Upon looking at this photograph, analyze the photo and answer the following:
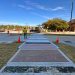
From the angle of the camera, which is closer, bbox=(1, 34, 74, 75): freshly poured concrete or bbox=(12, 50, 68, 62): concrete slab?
bbox=(1, 34, 74, 75): freshly poured concrete

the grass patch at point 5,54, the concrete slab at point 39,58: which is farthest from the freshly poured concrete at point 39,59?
the grass patch at point 5,54

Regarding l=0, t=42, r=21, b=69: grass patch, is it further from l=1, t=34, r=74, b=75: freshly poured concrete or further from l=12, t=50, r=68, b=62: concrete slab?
l=12, t=50, r=68, b=62: concrete slab

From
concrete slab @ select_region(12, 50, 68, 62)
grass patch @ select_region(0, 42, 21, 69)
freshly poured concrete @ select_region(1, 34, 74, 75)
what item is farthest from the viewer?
concrete slab @ select_region(12, 50, 68, 62)

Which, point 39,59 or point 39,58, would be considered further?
point 39,58

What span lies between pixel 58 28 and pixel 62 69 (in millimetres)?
88115

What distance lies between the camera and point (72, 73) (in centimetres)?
730

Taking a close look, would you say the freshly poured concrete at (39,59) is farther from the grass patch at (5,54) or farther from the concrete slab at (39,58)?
the grass patch at (5,54)

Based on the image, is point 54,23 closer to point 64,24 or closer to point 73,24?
point 64,24

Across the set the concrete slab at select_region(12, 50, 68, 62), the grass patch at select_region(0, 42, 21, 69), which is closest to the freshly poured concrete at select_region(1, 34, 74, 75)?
the concrete slab at select_region(12, 50, 68, 62)

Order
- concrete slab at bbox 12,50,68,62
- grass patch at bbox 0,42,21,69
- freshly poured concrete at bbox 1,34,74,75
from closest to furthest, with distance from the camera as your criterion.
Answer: freshly poured concrete at bbox 1,34,74,75, grass patch at bbox 0,42,21,69, concrete slab at bbox 12,50,68,62

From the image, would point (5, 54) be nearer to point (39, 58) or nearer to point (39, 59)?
point (39, 58)

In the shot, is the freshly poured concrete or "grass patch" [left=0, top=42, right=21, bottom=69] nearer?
the freshly poured concrete

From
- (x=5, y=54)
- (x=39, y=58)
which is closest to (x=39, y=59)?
(x=39, y=58)

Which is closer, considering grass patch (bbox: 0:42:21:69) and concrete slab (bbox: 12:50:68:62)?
grass patch (bbox: 0:42:21:69)
